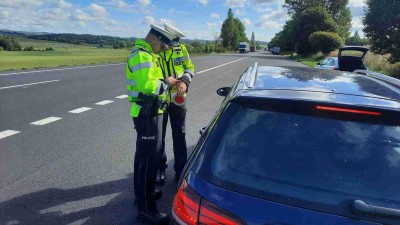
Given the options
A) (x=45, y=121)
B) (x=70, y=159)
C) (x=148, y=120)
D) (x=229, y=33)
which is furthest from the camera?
(x=229, y=33)

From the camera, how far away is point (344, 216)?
72.2 inches

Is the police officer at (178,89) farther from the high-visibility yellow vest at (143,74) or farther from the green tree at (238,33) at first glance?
the green tree at (238,33)

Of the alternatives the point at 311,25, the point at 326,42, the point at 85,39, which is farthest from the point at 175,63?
the point at 85,39

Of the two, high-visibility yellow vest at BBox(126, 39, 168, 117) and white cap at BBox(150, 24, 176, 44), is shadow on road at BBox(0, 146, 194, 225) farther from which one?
white cap at BBox(150, 24, 176, 44)

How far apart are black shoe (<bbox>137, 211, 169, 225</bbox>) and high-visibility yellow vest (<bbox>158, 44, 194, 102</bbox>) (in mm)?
1347

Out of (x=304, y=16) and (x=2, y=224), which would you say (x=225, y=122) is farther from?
(x=304, y=16)

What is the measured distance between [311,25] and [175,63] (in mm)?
64498

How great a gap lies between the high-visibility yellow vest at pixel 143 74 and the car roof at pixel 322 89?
963 millimetres

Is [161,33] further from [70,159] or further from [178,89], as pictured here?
[70,159]

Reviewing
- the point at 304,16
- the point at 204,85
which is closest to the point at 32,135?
the point at 204,85

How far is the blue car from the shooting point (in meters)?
1.87

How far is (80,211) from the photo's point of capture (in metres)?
4.07

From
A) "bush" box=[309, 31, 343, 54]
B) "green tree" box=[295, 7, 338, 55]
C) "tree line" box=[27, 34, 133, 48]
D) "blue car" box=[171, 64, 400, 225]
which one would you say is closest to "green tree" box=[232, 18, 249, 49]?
"green tree" box=[295, 7, 338, 55]

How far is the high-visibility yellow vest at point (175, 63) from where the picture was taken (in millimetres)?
4484
